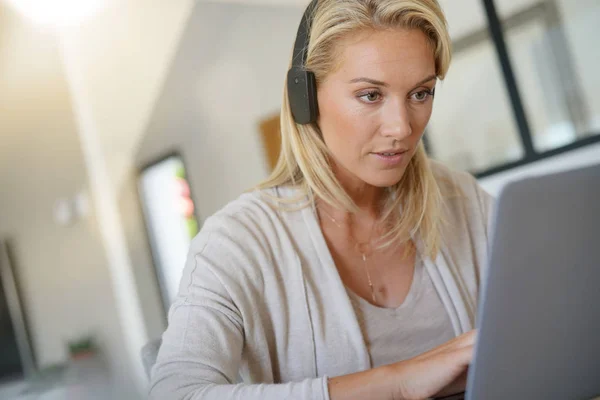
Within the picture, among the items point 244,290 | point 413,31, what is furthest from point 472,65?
point 244,290

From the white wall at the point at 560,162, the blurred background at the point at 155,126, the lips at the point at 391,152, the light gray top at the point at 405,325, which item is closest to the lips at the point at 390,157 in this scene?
the lips at the point at 391,152

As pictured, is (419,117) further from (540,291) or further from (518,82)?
(518,82)

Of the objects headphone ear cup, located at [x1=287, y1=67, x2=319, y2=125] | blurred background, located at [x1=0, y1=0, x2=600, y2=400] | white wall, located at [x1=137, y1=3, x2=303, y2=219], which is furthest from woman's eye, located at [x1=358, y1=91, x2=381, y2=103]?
white wall, located at [x1=137, y1=3, x2=303, y2=219]

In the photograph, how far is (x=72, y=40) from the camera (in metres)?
3.85

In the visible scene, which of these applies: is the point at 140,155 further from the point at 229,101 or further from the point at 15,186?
the point at 15,186

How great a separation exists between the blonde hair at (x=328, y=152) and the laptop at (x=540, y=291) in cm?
50

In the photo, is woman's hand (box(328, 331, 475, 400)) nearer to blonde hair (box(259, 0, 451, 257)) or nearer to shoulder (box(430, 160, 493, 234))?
blonde hair (box(259, 0, 451, 257))

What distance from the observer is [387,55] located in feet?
2.98

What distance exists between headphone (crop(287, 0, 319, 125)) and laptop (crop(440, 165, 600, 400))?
0.56m

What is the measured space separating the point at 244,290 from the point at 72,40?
3477mm

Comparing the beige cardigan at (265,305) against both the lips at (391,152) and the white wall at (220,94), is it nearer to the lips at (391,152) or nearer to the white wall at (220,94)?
the lips at (391,152)

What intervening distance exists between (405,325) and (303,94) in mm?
414

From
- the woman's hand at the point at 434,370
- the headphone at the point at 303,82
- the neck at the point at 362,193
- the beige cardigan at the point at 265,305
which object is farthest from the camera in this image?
the neck at the point at 362,193

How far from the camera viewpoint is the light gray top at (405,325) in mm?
942
